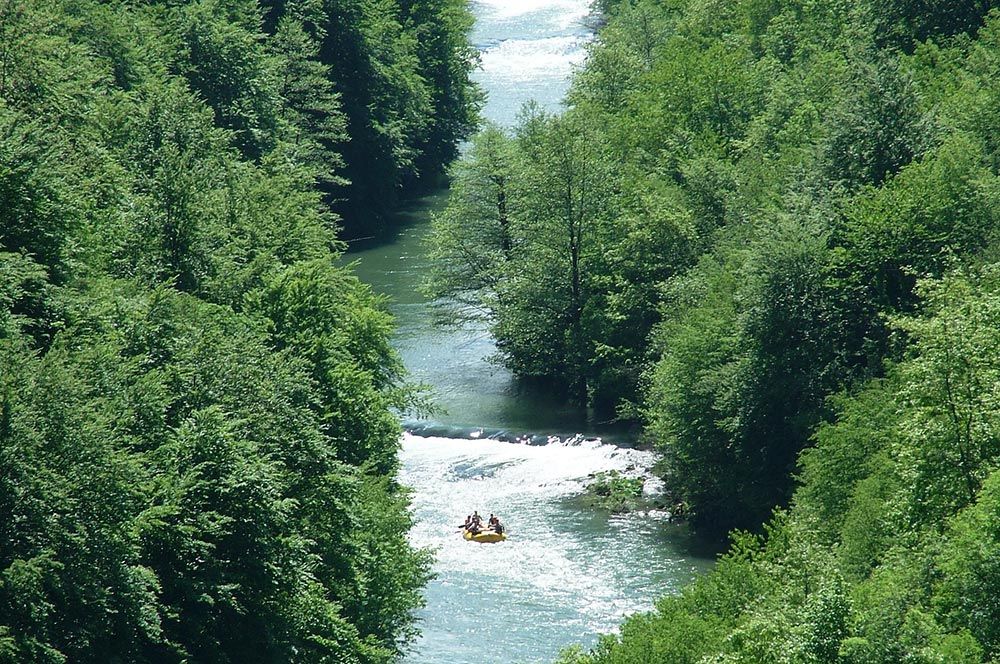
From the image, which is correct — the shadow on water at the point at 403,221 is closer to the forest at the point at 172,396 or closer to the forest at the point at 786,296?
the forest at the point at 786,296

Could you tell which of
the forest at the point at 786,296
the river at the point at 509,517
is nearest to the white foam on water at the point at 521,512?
the river at the point at 509,517

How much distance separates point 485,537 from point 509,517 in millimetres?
2743

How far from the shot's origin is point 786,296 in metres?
48.2

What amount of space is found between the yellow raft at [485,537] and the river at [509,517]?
28 cm

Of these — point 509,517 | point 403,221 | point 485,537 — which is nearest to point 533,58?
point 403,221

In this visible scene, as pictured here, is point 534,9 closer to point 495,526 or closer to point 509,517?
point 509,517

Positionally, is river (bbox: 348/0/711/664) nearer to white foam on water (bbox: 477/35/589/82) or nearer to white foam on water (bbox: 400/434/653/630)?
white foam on water (bbox: 400/434/653/630)

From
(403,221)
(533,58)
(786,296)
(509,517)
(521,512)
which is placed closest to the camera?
(786,296)

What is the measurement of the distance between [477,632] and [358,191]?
4648 centimetres

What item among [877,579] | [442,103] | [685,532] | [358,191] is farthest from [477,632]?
[442,103]

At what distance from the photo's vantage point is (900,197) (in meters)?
47.1

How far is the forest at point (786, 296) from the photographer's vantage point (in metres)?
30.8

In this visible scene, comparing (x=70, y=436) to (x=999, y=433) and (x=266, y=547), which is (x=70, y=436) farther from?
(x=999, y=433)

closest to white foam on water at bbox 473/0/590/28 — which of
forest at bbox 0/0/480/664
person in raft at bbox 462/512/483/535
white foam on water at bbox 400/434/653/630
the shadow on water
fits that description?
the shadow on water
